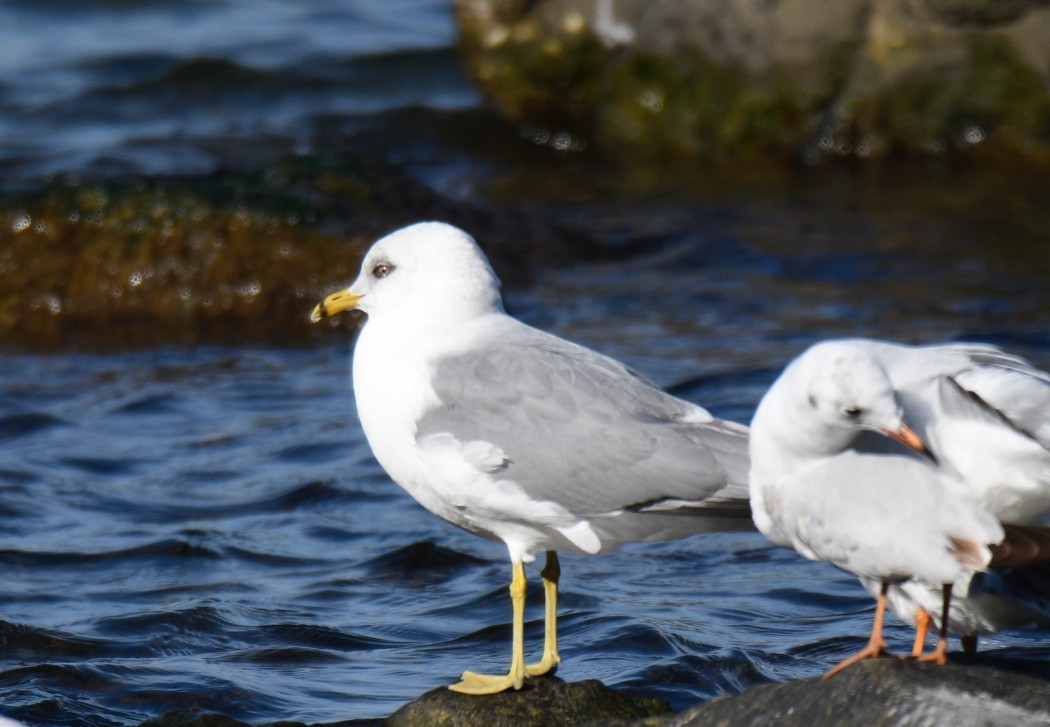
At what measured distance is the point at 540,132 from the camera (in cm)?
1252

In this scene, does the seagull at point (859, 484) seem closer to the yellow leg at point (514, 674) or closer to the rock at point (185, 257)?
the yellow leg at point (514, 674)

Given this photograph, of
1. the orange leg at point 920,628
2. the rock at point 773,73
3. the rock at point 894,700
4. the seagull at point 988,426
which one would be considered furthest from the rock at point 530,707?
the rock at point 773,73

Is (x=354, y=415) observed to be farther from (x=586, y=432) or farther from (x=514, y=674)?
(x=586, y=432)

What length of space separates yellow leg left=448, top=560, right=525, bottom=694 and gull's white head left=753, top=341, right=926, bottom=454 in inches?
44.3

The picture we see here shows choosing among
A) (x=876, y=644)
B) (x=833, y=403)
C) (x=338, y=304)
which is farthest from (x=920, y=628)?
(x=338, y=304)

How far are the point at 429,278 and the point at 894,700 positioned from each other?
1833 mm

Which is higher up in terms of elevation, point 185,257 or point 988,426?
point 988,426

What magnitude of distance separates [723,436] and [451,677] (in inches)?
49.6

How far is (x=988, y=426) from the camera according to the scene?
3.56 metres

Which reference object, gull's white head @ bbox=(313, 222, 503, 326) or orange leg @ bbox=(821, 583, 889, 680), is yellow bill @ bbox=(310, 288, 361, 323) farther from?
orange leg @ bbox=(821, 583, 889, 680)

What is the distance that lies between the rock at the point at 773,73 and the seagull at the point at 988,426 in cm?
730

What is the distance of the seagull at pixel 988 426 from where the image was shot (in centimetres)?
354

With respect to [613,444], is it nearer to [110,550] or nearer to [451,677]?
[451,677]

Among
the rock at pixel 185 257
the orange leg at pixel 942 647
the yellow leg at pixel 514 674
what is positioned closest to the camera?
the orange leg at pixel 942 647
